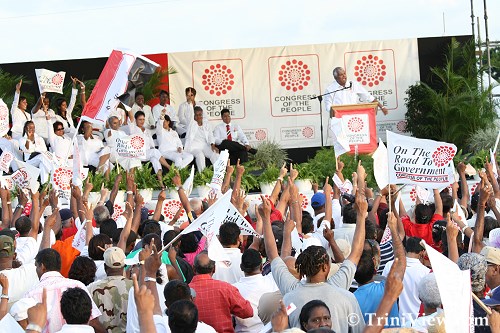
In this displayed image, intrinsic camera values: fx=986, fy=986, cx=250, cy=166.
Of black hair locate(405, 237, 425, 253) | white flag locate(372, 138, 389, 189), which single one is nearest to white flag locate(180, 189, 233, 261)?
black hair locate(405, 237, 425, 253)

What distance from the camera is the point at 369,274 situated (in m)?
5.96

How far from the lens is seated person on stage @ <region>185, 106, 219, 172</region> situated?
1831cm

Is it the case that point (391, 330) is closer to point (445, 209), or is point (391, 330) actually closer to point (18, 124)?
point (445, 209)

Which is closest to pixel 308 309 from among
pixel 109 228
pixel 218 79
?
pixel 109 228

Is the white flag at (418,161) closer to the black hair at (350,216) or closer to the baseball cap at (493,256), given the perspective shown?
the black hair at (350,216)

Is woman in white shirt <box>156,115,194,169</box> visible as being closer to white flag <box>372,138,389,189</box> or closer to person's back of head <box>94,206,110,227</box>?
white flag <box>372,138,389,189</box>

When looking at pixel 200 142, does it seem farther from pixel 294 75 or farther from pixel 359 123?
pixel 359 123

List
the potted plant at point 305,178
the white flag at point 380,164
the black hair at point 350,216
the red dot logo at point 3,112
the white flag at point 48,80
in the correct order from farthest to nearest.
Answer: the white flag at point 48,80 < the potted plant at point 305,178 < the red dot logo at point 3,112 < the white flag at point 380,164 < the black hair at point 350,216

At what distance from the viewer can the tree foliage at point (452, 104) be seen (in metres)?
19.2

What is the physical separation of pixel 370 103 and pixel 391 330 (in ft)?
35.8

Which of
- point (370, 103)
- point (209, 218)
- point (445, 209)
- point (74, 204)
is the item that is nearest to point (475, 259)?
point (209, 218)

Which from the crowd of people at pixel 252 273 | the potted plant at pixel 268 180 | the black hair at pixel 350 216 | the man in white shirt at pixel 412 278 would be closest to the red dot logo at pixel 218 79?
the potted plant at pixel 268 180

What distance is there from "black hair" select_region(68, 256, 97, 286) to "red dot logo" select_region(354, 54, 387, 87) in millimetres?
14198

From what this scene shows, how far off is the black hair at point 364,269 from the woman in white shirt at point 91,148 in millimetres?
11344
